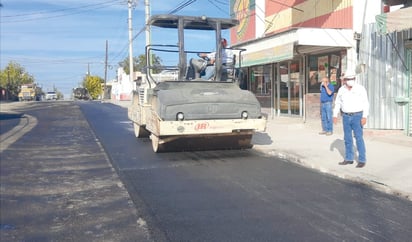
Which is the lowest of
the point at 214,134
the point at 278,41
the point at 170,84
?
the point at 214,134

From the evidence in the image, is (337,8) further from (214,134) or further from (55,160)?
(55,160)

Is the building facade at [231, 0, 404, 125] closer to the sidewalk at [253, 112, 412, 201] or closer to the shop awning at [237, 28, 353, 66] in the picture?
the shop awning at [237, 28, 353, 66]

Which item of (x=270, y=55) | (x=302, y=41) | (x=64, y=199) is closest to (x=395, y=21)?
(x=302, y=41)

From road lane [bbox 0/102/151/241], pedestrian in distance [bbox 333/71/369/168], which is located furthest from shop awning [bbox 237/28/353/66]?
road lane [bbox 0/102/151/241]

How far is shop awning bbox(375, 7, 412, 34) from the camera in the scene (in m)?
9.94

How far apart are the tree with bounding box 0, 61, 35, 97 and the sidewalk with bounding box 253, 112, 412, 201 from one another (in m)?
90.1

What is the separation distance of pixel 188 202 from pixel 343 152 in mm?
5208

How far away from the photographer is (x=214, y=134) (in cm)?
1020

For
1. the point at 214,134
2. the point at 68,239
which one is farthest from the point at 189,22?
the point at 68,239

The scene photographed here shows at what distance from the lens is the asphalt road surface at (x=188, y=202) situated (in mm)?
5148

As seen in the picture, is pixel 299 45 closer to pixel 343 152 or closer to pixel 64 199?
pixel 343 152

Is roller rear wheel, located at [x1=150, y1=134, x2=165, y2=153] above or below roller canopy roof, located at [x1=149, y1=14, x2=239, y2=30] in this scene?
below

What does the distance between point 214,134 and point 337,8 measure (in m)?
6.78

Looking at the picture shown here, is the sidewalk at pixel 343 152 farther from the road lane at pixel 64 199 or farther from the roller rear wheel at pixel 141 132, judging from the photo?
the road lane at pixel 64 199
